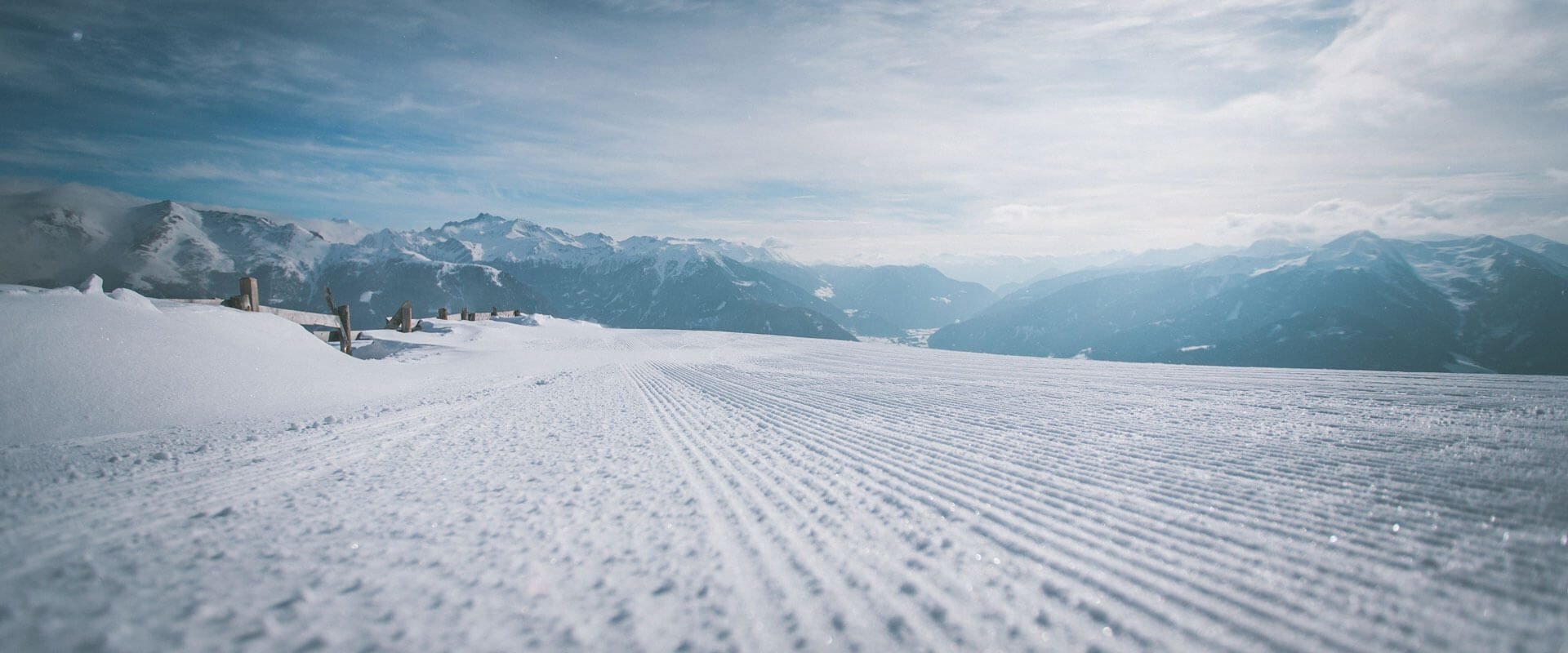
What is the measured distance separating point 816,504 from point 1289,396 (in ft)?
27.0

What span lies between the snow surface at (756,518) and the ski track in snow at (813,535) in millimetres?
22

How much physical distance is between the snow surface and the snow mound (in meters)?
0.05

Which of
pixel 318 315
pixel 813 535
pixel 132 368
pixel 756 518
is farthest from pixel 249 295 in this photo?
pixel 813 535

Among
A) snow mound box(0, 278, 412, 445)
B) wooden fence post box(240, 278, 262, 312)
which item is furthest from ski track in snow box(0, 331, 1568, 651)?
wooden fence post box(240, 278, 262, 312)

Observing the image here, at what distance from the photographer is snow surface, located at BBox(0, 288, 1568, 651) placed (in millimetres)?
2568

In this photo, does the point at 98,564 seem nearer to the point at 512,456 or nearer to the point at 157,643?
the point at 157,643

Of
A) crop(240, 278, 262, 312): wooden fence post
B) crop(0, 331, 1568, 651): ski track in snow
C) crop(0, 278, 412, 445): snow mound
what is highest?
crop(240, 278, 262, 312): wooden fence post

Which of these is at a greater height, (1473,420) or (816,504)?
(1473,420)

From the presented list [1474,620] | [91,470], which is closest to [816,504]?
[1474,620]

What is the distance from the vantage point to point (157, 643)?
2342 millimetres

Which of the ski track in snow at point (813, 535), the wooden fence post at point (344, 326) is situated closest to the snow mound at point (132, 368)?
the ski track in snow at point (813, 535)

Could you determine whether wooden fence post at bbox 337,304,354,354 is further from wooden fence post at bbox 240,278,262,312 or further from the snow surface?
the snow surface

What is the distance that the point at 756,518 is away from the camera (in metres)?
3.97

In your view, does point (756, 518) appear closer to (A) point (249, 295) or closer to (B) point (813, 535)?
(B) point (813, 535)
